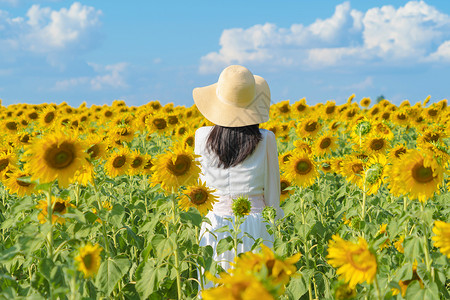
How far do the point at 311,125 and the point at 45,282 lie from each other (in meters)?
5.64

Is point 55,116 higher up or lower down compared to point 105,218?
higher up

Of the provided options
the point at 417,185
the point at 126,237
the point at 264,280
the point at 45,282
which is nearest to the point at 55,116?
the point at 126,237

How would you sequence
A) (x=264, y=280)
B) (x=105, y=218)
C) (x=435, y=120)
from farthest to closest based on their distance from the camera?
(x=435, y=120)
(x=105, y=218)
(x=264, y=280)

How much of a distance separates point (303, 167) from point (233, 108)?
1398 mm

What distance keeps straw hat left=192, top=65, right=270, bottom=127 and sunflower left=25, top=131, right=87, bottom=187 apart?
133 cm

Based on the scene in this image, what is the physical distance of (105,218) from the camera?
3.02 m

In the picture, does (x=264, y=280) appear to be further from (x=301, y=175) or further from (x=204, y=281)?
(x=301, y=175)

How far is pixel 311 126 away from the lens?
24.9 ft

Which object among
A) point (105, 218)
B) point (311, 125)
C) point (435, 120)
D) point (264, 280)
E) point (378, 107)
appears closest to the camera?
point (264, 280)

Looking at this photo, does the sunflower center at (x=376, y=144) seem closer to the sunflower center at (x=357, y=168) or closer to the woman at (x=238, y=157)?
the sunflower center at (x=357, y=168)

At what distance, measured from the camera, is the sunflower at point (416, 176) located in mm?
2699

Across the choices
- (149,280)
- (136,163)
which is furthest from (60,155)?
(136,163)

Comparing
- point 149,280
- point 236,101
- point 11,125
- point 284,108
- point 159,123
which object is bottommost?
point 149,280

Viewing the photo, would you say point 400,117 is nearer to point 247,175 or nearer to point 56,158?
point 247,175
